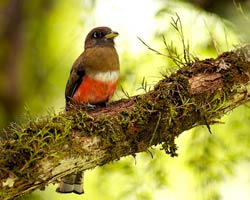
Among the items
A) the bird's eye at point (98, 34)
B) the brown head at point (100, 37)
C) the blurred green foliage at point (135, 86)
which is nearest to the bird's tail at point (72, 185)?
the blurred green foliage at point (135, 86)

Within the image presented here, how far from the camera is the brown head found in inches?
227

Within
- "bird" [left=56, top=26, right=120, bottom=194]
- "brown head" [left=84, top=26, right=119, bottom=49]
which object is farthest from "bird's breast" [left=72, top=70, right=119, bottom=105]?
"brown head" [left=84, top=26, right=119, bottom=49]

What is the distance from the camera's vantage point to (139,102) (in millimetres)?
3959

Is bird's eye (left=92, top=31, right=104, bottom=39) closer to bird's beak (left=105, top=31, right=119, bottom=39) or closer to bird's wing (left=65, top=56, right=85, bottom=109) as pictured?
bird's beak (left=105, top=31, right=119, bottom=39)

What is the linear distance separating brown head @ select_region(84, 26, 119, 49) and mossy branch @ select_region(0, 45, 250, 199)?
165 centimetres

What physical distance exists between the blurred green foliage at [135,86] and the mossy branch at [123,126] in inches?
9.8

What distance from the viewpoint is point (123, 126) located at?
3.86 meters

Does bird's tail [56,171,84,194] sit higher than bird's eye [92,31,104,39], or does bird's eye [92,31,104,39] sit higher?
bird's eye [92,31,104,39]

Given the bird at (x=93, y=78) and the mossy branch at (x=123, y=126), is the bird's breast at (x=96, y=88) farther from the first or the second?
the mossy branch at (x=123, y=126)

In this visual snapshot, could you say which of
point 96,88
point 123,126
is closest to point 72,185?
point 123,126

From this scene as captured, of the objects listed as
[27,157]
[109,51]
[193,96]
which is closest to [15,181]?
[27,157]

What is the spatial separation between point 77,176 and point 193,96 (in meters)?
1.03

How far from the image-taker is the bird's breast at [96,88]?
5148mm

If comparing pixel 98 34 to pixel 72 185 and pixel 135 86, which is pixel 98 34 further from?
pixel 72 185
